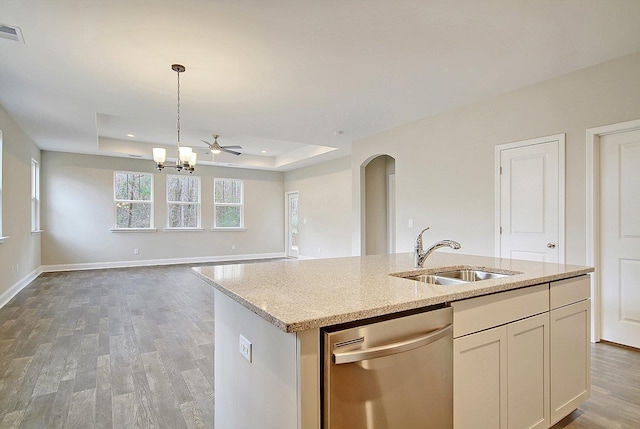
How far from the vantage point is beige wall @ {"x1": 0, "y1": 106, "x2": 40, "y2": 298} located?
4504 millimetres

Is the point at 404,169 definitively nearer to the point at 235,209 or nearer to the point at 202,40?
the point at 202,40

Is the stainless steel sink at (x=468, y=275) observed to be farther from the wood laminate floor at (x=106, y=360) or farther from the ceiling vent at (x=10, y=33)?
the ceiling vent at (x=10, y=33)

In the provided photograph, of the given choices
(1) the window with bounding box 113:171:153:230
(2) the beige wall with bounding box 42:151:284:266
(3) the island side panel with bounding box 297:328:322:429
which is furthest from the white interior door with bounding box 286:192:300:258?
(3) the island side panel with bounding box 297:328:322:429

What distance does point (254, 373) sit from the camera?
4.26ft

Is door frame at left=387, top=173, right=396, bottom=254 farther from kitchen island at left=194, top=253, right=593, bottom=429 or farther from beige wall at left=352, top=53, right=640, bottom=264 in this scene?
kitchen island at left=194, top=253, right=593, bottom=429

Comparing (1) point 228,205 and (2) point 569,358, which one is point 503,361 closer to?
(2) point 569,358

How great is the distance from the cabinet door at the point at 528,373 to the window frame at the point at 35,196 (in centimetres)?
780

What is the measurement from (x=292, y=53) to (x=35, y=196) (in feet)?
21.9

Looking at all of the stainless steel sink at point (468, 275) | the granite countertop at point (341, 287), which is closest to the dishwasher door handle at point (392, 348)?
the granite countertop at point (341, 287)

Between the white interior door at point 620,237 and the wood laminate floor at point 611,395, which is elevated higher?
the white interior door at point 620,237

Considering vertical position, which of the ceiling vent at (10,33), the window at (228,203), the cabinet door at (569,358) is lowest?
the cabinet door at (569,358)

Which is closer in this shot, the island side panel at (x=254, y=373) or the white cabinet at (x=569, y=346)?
the island side panel at (x=254, y=373)

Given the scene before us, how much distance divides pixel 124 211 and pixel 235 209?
268cm

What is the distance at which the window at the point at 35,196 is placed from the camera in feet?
21.2
